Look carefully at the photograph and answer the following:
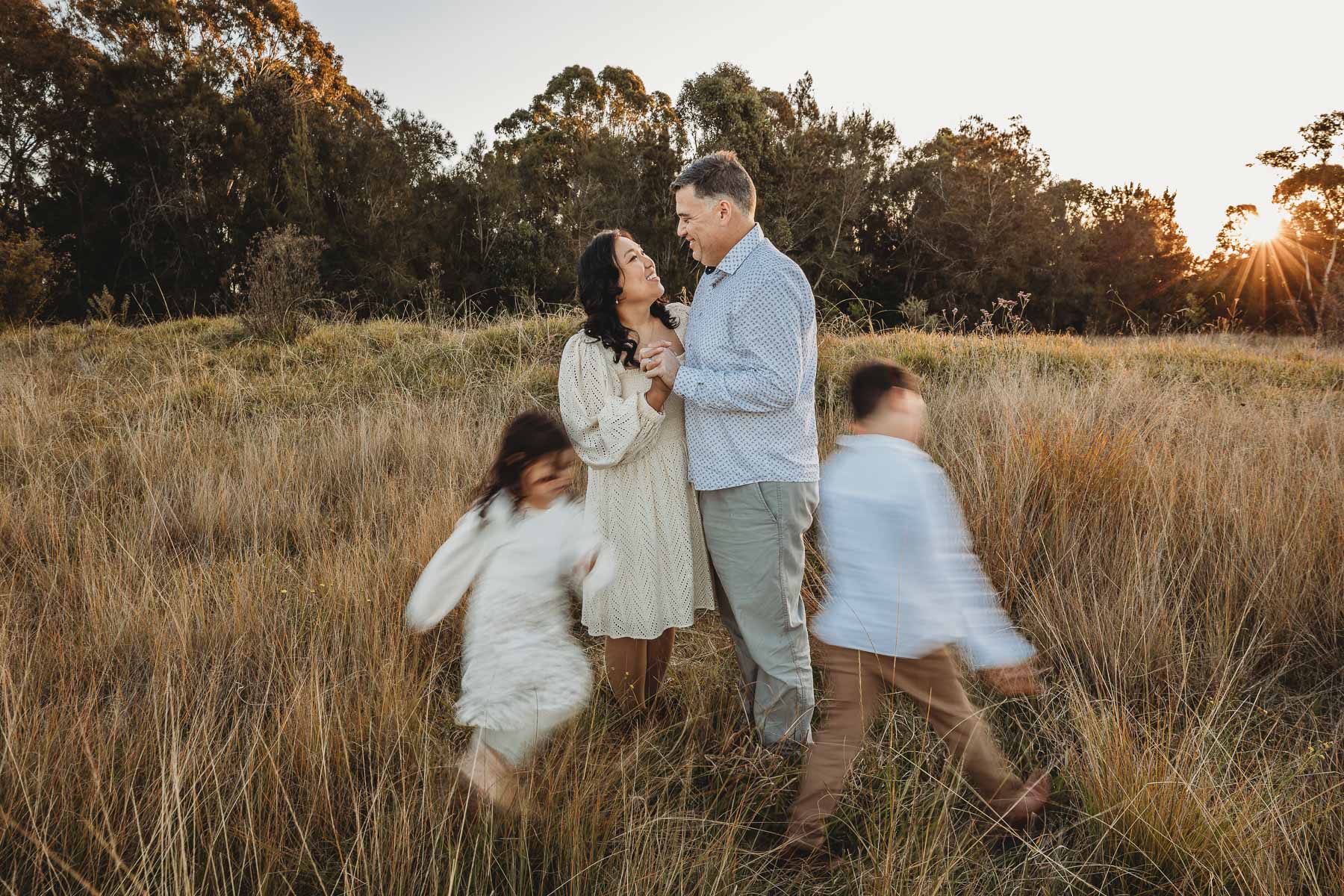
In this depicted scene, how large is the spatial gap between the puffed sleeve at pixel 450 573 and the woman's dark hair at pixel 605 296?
0.74m

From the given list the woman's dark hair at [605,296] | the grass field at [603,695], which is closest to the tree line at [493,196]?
the grass field at [603,695]

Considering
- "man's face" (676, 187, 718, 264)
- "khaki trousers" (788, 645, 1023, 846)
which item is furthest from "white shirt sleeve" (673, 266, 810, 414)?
"khaki trousers" (788, 645, 1023, 846)

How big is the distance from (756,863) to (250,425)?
5705 millimetres

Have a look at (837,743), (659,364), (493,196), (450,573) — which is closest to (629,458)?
(659,364)

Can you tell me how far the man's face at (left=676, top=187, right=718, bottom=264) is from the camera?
2.20 meters

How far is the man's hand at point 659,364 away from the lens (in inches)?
85.6

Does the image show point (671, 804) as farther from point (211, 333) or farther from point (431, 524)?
point (211, 333)

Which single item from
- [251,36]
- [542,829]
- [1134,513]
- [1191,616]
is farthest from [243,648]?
[251,36]

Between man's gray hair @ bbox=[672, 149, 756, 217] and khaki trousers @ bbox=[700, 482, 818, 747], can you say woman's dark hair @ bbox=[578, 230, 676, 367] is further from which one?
khaki trousers @ bbox=[700, 482, 818, 747]

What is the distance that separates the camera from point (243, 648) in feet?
8.68

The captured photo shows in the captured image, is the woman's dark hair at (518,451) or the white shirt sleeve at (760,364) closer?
the woman's dark hair at (518,451)

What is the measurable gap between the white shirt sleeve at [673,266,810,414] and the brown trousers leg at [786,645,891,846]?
2.45 feet

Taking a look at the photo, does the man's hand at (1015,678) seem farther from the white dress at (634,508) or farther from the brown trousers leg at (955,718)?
the white dress at (634,508)

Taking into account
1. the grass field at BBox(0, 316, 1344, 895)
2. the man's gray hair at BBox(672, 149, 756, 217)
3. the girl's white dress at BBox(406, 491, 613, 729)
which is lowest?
the grass field at BBox(0, 316, 1344, 895)
